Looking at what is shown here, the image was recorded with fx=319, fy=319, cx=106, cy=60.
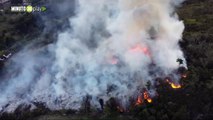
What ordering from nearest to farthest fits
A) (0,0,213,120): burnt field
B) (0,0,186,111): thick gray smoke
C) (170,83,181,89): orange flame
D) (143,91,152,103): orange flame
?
1. (0,0,213,120): burnt field
2. (143,91,152,103): orange flame
3. (170,83,181,89): orange flame
4. (0,0,186,111): thick gray smoke

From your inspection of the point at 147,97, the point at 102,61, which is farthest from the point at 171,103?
the point at 102,61

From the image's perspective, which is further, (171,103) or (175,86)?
(175,86)

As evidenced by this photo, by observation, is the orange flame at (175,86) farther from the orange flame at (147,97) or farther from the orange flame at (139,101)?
the orange flame at (139,101)

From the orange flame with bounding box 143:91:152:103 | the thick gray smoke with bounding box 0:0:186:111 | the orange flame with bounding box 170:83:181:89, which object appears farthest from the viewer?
the thick gray smoke with bounding box 0:0:186:111

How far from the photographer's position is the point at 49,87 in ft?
144

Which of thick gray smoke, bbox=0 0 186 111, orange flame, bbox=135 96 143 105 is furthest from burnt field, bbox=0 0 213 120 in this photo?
thick gray smoke, bbox=0 0 186 111

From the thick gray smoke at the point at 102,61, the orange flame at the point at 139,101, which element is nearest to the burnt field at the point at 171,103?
the orange flame at the point at 139,101

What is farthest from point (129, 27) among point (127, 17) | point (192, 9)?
point (192, 9)

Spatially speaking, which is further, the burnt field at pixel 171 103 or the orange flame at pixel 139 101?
the orange flame at pixel 139 101

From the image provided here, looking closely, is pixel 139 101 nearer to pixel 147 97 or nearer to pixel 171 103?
pixel 147 97

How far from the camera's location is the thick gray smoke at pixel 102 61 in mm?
41531

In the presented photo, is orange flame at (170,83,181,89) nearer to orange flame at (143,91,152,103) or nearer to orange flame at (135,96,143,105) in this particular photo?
orange flame at (143,91,152,103)

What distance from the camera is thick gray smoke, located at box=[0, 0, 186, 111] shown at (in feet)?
136

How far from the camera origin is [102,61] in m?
45.3
